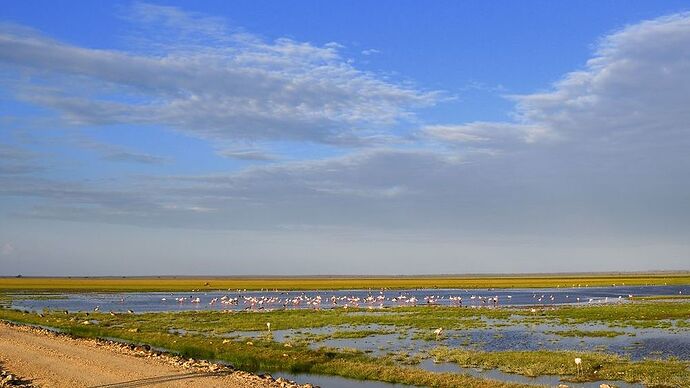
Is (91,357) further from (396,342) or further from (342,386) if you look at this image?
(396,342)

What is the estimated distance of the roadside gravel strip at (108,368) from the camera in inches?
869

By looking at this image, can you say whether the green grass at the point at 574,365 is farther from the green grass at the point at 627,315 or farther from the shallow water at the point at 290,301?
the shallow water at the point at 290,301

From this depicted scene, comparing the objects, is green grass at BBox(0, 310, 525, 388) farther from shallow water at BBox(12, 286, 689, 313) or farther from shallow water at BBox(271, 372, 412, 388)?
shallow water at BBox(12, 286, 689, 313)

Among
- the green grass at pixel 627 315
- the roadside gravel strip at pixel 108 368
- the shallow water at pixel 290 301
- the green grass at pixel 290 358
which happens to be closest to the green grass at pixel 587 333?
the green grass at pixel 627 315

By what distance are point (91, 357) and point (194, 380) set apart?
308 inches

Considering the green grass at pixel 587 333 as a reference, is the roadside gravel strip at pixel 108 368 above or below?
above

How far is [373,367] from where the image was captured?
86.4ft

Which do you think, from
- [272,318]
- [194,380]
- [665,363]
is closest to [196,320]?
[272,318]

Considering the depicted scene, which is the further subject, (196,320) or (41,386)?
(196,320)

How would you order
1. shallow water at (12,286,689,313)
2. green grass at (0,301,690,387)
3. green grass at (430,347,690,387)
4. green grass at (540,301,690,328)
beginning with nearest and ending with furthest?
1. green grass at (430,347,690,387)
2. green grass at (0,301,690,387)
3. green grass at (540,301,690,328)
4. shallow water at (12,286,689,313)

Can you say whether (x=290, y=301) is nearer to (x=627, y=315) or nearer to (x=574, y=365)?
(x=627, y=315)


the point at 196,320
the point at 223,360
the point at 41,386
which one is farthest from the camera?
the point at 196,320

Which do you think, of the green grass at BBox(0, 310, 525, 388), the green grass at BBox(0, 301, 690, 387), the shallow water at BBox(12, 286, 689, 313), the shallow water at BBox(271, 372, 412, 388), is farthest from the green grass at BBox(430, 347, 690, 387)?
the shallow water at BBox(12, 286, 689, 313)

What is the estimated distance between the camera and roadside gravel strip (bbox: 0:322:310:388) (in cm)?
2208
